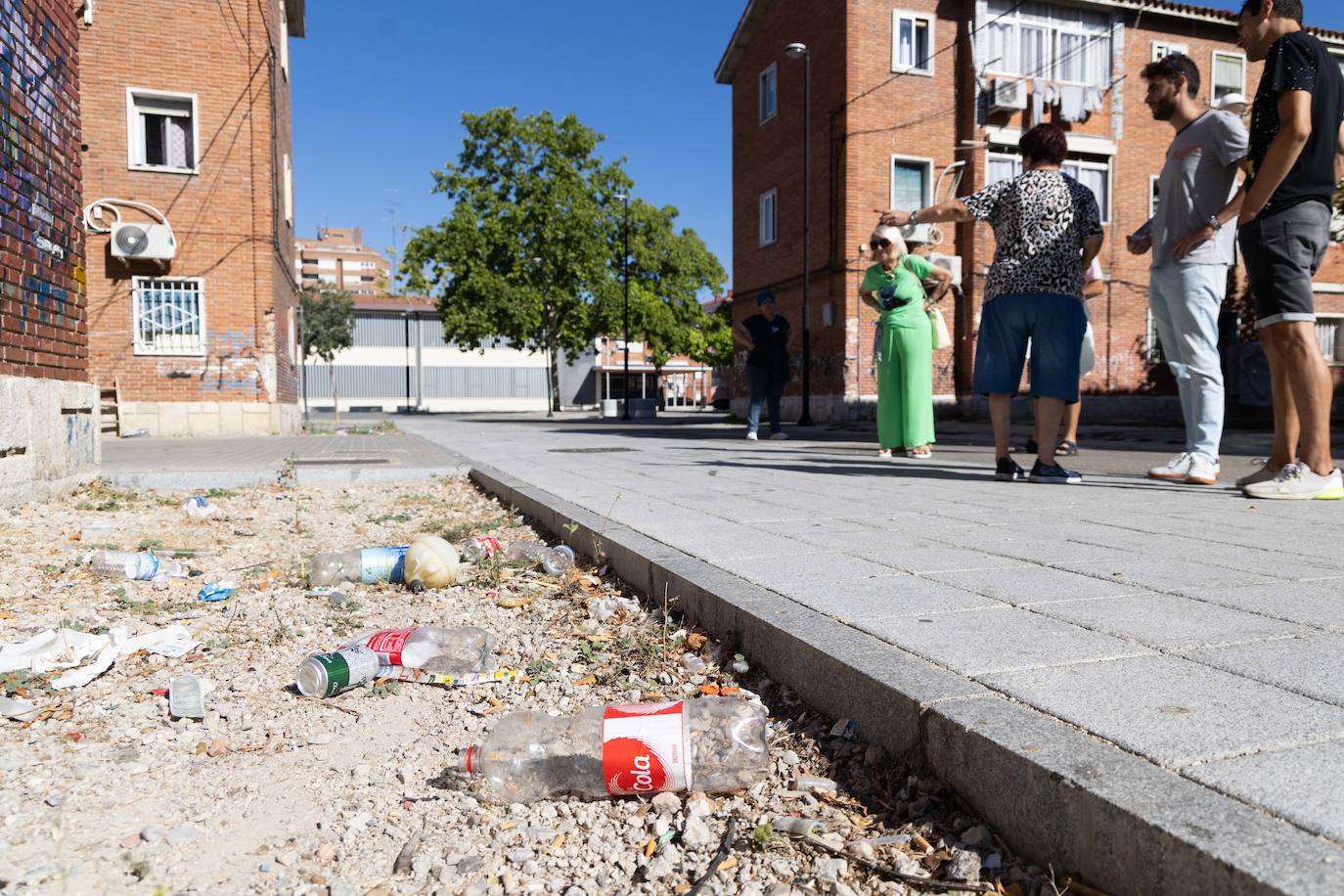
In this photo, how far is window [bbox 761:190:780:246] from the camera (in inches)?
988

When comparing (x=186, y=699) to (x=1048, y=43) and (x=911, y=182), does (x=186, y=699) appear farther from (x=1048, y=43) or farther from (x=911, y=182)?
(x=1048, y=43)

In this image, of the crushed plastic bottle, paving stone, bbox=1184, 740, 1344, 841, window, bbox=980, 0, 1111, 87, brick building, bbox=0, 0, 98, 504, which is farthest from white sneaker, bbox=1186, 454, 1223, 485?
window, bbox=980, 0, 1111, 87

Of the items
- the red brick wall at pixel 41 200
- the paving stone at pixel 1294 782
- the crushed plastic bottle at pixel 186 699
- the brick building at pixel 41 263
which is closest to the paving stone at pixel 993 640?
the paving stone at pixel 1294 782

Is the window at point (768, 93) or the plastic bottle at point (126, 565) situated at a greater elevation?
the window at point (768, 93)

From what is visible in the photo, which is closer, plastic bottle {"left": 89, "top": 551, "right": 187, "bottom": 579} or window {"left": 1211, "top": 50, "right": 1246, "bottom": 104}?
plastic bottle {"left": 89, "top": 551, "right": 187, "bottom": 579}

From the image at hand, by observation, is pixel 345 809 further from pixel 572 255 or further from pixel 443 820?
pixel 572 255

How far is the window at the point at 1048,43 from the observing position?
2155cm

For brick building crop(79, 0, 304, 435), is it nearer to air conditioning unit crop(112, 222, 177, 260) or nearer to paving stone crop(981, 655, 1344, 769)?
air conditioning unit crop(112, 222, 177, 260)

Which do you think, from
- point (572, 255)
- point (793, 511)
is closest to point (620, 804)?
point (793, 511)

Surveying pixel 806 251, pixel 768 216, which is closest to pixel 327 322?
pixel 768 216

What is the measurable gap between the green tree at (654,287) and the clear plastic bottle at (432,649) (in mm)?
32600

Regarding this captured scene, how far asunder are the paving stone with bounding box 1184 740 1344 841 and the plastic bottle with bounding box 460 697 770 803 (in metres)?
0.93

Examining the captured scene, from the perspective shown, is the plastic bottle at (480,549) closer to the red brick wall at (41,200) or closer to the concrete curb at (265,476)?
the red brick wall at (41,200)

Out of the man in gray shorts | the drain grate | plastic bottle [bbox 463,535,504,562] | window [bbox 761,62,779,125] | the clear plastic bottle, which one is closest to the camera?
the clear plastic bottle
